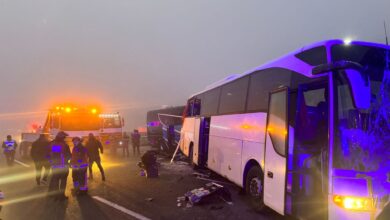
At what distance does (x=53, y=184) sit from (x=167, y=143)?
12585 mm

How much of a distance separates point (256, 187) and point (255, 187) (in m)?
0.06

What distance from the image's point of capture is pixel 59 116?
17.8 metres

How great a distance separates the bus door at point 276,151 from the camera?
A: 618 centimetres

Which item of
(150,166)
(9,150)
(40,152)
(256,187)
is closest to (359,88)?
(256,187)

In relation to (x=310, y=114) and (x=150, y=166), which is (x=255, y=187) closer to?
(x=310, y=114)

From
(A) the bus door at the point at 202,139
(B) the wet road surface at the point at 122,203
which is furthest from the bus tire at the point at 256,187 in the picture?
(A) the bus door at the point at 202,139

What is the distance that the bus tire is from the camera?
7488 millimetres

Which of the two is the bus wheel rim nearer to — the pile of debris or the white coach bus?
the white coach bus

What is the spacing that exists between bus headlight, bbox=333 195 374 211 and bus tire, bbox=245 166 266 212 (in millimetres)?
2717

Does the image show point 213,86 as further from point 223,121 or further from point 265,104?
point 265,104

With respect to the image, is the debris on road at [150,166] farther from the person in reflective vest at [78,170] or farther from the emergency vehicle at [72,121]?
the emergency vehicle at [72,121]

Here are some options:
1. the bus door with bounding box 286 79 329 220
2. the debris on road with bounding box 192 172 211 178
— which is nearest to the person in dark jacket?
the debris on road with bounding box 192 172 211 178

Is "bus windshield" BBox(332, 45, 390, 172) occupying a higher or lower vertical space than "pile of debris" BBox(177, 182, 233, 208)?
higher

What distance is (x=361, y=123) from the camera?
4980mm
